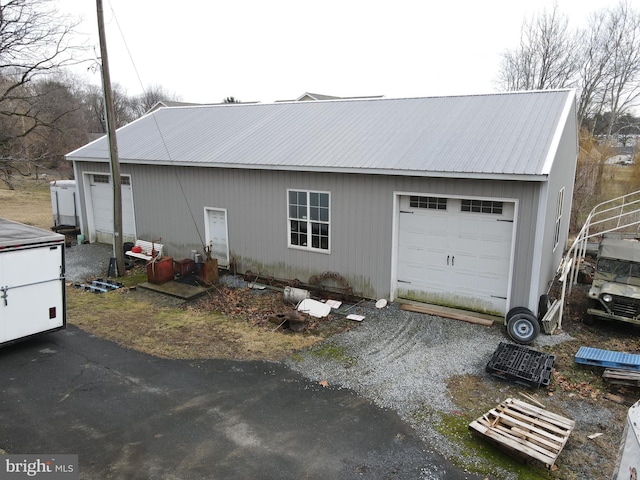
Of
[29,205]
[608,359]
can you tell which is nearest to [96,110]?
[29,205]

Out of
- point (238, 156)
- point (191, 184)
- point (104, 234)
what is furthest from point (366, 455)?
point (104, 234)

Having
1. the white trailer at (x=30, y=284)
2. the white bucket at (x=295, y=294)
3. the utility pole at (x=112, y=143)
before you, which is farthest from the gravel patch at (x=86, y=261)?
the white bucket at (x=295, y=294)

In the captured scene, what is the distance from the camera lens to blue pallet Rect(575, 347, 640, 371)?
24.0 ft

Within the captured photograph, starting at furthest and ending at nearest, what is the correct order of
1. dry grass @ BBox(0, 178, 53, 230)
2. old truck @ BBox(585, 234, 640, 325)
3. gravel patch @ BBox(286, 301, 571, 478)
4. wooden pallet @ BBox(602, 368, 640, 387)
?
1. dry grass @ BBox(0, 178, 53, 230)
2. old truck @ BBox(585, 234, 640, 325)
3. wooden pallet @ BBox(602, 368, 640, 387)
4. gravel patch @ BBox(286, 301, 571, 478)

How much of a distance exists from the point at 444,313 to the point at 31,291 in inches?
331

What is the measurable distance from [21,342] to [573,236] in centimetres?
2118

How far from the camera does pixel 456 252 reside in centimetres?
1021

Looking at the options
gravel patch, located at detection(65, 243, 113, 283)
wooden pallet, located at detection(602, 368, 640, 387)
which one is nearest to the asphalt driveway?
wooden pallet, located at detection(602, 368, 640, 387)

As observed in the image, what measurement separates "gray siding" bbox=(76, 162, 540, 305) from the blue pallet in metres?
1.72

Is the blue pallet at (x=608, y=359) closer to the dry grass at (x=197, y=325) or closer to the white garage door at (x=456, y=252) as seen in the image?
the white garage door at (x=456, y=252)

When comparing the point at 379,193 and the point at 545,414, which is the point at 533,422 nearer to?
the point at 545,414

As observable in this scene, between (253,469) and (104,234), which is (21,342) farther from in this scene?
(104,234)

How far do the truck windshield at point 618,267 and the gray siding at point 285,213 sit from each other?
2.56 m
